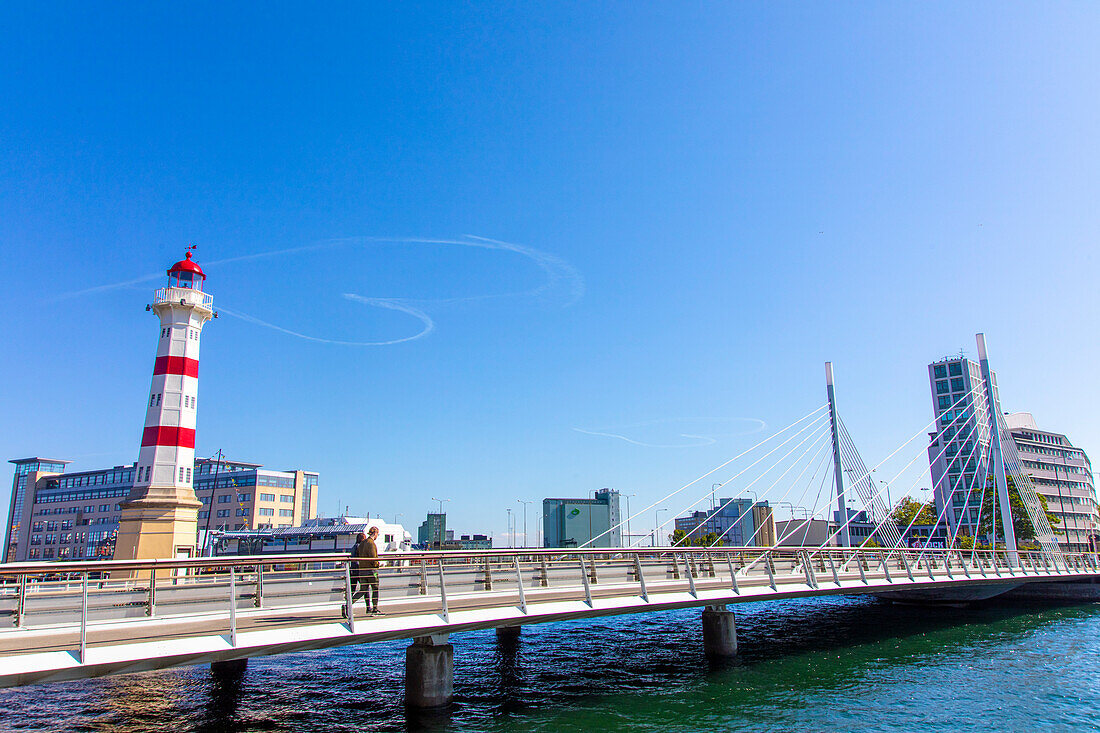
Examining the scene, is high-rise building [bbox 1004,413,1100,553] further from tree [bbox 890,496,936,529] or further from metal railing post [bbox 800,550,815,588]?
metal railing post [bbox 800,550,815,588]

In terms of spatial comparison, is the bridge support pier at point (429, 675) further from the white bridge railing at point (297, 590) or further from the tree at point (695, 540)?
the tree at point (695, 540)

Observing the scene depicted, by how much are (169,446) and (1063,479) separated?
117718 mm

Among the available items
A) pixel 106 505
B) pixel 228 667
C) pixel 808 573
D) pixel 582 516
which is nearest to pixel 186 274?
pixel 228 667

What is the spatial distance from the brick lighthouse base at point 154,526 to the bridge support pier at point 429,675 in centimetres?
1880

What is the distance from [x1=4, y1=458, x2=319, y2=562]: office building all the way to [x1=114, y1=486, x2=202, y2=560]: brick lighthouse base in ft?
256

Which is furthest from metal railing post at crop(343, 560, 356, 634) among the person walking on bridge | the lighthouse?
the lighthouse

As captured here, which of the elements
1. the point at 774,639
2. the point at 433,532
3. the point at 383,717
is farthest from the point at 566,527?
the point at 383,717

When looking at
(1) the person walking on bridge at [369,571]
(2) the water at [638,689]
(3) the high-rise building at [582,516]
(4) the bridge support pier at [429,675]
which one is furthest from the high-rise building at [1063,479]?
(1) the person walking on bridge at [369,571]

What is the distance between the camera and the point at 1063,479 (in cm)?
10525

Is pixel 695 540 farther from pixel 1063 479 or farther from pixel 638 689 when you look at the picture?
pixel 638 689

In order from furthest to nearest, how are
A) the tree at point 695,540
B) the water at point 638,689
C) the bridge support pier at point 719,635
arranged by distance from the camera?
the tree at point 695,540 → the bridge support pier at point 719,635 → the water at point 638,689

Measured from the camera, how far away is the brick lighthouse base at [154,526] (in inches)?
1221

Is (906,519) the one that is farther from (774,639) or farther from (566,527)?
(566,527)

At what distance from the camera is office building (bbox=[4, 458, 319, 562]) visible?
113 meters
